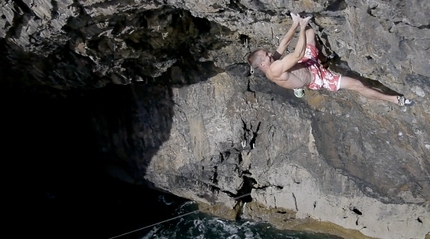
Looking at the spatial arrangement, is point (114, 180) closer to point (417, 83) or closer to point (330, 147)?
point (330, 147)

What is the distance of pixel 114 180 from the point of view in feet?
43.7

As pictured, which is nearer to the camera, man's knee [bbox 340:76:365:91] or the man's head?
the man's head

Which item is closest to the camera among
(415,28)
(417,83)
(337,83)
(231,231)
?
(415,28)

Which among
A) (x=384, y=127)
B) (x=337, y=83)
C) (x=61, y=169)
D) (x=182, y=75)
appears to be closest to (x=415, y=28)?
(x=337, y=83)

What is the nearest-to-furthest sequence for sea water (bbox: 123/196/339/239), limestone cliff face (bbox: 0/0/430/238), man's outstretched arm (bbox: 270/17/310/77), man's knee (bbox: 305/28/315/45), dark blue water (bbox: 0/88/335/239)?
man's outstretched arm (bbox: 270/17/310/77)
limestone cliff face (bbox: 0/0/430/238)
man's knee (bbox: 305/28/315/45)
sea water (bbox: 123/196/339/239)
dark blue water (bbox: 0/88/335/239)

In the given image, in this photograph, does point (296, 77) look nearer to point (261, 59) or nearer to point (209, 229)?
point (261, 59)

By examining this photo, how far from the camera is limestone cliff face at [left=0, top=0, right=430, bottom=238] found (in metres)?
6.07

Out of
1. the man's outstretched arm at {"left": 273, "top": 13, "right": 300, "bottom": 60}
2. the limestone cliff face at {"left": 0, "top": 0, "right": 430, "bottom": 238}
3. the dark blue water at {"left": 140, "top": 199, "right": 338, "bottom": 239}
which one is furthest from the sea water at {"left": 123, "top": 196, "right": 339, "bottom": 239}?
the man's outstretched arm at {"left": 273, "top": 13, "right": 300, "bottom": 60}

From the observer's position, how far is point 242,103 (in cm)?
1029

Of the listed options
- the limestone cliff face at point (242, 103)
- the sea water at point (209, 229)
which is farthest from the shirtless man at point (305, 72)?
the sea water at point (209, 229)

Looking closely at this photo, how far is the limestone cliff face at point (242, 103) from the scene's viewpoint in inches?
239

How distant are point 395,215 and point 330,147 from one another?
6.82ft

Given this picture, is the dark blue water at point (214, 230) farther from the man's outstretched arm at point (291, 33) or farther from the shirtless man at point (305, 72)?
the man's outstretched arm at point (291, 33)

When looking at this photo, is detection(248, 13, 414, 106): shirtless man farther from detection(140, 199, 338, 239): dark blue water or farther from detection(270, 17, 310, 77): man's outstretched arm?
detection(140, 199, 338, 239): dark blue water
